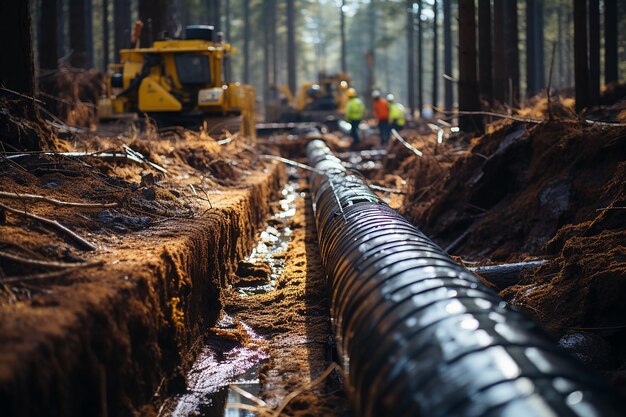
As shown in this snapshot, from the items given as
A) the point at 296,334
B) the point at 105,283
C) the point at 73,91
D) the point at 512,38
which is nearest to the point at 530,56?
the point at 512,38

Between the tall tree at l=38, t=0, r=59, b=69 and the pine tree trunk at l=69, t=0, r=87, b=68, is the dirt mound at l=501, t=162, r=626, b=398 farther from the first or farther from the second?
the pine tree trunk at l=69, t=0, r=87, b=68

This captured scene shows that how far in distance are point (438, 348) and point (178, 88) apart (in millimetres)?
16389

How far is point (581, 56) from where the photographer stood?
11.5 m

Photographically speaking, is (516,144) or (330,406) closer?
(330,406)

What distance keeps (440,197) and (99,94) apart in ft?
53.2

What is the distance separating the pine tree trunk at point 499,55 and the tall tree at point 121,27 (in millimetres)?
14972

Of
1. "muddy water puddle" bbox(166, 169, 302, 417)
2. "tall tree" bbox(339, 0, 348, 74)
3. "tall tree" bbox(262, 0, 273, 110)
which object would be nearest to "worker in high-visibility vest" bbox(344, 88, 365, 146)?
"muddy water puddle" bbox(166, 169, 302, 417)

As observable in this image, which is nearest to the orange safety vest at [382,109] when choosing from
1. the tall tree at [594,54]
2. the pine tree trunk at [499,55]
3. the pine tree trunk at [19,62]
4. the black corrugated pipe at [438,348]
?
the pine tree trunk at [499,55]

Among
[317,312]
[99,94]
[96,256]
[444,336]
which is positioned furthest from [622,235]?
[99,94]

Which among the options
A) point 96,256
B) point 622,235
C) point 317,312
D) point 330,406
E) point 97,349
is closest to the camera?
point 97,349

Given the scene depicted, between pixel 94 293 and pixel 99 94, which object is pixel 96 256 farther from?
pixel 99 94

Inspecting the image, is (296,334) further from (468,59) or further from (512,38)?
(512,38)

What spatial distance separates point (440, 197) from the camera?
1058 cm

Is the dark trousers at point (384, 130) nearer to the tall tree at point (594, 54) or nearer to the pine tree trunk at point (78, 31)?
the pine tree trunk at point (78, 31)
